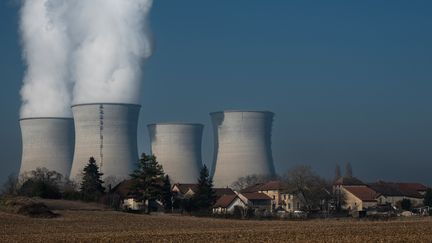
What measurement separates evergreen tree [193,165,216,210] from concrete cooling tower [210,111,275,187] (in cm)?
243

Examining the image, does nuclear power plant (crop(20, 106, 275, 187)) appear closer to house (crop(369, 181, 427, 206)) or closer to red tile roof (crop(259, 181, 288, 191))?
red tile roof (crop(259, 181, 288, 191))

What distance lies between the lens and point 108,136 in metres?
41.3

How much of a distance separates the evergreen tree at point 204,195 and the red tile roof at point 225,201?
0.72m

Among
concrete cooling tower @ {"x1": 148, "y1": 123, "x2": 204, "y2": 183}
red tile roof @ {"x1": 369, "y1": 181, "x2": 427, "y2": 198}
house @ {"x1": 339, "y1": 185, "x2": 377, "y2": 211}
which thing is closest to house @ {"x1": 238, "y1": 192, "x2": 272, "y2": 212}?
concrete cooling tower @ {"x1": 148, "y1": 123, "x2": 204, "y2": 183}

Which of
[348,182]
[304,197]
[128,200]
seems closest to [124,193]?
[128,200]

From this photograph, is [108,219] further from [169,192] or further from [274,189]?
[274,189]

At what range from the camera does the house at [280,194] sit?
4625 centimetres

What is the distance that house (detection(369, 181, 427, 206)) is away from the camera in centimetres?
5066

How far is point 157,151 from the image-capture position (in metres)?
45.3

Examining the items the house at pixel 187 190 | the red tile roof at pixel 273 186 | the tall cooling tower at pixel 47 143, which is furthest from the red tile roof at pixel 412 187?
the tall cooling tower at pixel 47 143

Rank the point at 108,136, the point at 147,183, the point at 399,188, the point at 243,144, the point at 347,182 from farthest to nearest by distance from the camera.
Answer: the point at 399,188, the point at 347,182, the point at 243,144, the point at 108,136, the point at 147,183

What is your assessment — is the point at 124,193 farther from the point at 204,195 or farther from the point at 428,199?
the point at 428,199

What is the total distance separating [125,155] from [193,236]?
25059 millimetres

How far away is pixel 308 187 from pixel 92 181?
12453 millimetres
